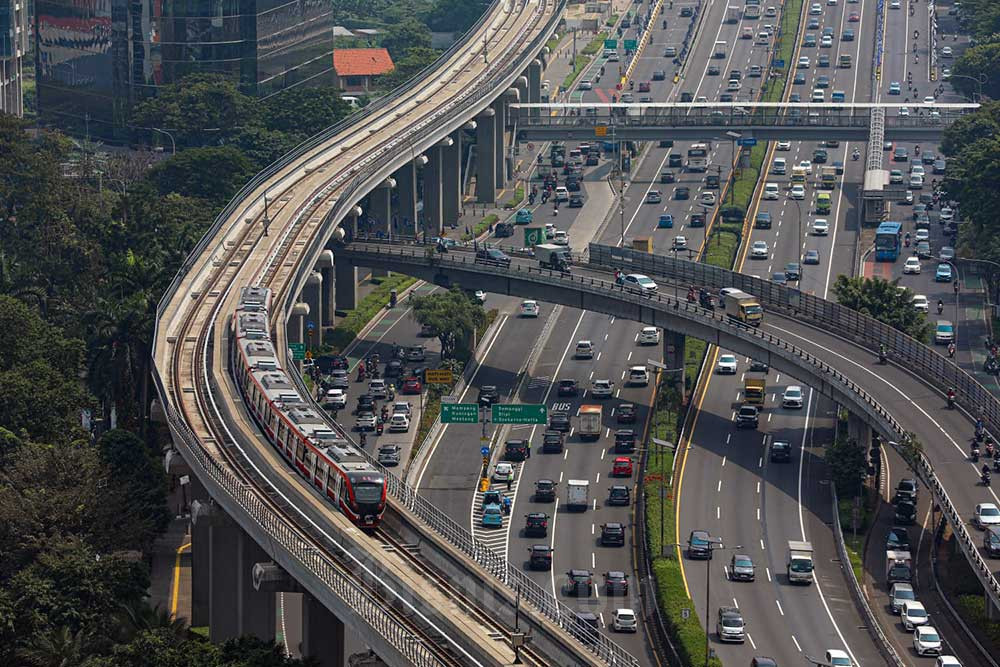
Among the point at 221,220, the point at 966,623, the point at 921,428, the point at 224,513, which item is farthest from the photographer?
the point at 221,220

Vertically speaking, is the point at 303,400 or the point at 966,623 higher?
the point at 303,400

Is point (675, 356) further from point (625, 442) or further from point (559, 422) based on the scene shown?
point (625, 442)

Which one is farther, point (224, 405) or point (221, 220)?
point (221, 220)

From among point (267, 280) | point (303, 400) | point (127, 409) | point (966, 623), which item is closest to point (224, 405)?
point (303, 400)

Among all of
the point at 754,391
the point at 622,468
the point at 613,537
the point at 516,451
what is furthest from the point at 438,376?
the point at 613,537

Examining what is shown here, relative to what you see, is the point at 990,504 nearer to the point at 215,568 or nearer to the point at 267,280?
the point at 215,568

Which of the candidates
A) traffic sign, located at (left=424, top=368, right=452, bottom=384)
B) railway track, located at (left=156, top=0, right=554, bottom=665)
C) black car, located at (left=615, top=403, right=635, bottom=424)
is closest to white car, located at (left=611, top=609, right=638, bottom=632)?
railway track, located at (left=156, top=0, right=554, bottom=665)
